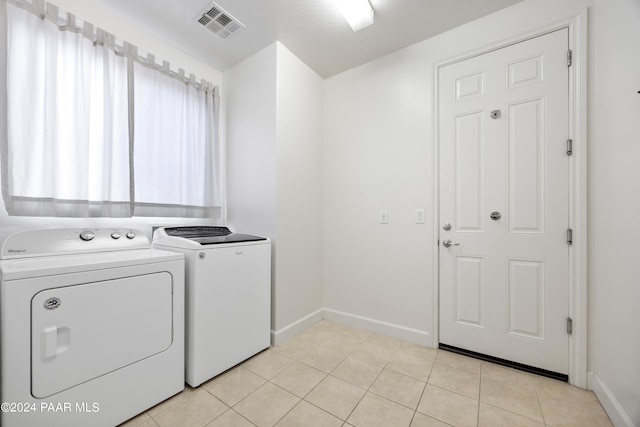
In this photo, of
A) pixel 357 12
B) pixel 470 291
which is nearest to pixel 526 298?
pixel 470 291

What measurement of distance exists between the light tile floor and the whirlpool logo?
0.71m

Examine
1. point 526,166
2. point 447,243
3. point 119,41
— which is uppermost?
point 119,41

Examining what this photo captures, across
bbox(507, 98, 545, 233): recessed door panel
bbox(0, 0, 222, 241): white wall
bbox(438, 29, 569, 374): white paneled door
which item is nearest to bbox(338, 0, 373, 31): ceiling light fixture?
bbox(438, 29, 569, 374): white paneled door

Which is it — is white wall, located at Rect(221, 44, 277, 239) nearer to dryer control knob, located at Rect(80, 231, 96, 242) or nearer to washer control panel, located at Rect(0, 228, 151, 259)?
washer control panel, located at Rect(0, 228, 151, 259)

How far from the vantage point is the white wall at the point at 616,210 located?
1.16m

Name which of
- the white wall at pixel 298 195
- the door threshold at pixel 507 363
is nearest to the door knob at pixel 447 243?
the door threshold at pixel 507 363

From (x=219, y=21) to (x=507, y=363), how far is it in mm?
3238

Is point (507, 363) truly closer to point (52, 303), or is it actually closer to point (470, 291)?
point (470, 291)

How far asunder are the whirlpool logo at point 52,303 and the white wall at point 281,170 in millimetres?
1267

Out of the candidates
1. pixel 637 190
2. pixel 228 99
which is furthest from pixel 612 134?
pixel 228 99

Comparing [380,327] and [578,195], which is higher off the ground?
[578,195]

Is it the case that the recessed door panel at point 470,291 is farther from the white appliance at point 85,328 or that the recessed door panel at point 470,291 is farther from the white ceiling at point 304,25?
the white appliance at point 85,328

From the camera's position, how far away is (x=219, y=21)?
1.85 m

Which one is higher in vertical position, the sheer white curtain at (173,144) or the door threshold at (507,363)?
the sheer white curtain at (173,144)
